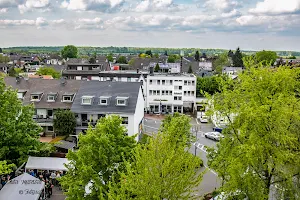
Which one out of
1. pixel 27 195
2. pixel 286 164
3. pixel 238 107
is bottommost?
pixel 27 195

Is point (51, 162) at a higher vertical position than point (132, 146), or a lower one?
lower

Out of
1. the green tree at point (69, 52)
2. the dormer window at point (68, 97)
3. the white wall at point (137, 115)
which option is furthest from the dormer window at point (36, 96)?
the green tree at point (69, 52)

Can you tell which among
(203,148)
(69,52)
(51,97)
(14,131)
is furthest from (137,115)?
(69,52)

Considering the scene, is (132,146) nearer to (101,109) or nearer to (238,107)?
(238,107)

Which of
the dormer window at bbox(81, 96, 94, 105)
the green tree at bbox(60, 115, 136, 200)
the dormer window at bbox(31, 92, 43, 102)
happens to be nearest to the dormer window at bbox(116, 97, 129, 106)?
the dormer window at bbox(81, 96, 94, 105)

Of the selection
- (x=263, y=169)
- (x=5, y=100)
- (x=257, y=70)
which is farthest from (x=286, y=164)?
(x=5, y=100)

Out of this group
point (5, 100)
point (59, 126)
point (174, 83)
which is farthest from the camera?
point (174, 83)

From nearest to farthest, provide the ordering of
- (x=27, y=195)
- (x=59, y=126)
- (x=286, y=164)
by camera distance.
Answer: (x=286, y=164) < (x=27, y=195) < (x=59, y=126)
